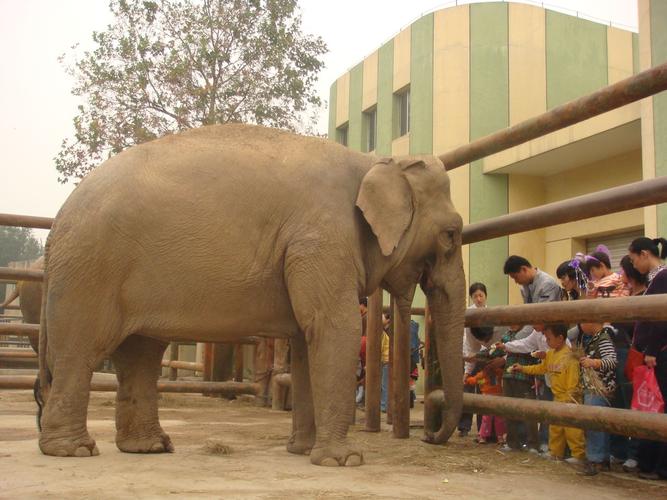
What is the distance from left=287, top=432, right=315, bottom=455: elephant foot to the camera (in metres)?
5.09

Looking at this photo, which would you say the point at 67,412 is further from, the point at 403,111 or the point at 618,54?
the point at 618,54

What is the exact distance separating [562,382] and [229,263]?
7.34ft

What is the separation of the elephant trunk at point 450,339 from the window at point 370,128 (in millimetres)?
17210

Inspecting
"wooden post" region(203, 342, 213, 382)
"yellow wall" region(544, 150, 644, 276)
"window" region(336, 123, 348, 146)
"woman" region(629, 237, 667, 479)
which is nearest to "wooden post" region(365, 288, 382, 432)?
"woman" region(629, 237, 667, 479)

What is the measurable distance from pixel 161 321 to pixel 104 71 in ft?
48.2

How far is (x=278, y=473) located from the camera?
416cm

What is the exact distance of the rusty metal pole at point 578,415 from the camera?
12.2 feet

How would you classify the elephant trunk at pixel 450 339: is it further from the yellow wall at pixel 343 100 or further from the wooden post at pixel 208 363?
the yellow wall at pixel 343 100

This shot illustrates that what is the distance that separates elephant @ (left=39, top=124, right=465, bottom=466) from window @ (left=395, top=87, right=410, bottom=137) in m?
15.8

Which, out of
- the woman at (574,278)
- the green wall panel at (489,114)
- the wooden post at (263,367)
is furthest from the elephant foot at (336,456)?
the green wall panel at (489,114)

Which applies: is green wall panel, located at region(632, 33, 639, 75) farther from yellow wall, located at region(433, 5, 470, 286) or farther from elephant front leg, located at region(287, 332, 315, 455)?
elephant front leg, located at region(287, 332, 315, 455)

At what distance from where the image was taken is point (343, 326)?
473 cm

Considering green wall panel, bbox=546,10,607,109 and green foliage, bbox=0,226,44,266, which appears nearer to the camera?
green wall panel, bbox=546,10,607,109

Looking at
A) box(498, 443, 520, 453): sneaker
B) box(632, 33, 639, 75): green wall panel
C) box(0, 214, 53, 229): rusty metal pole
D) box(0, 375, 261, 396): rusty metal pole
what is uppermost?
box(632, 33, 639, 75): green wall panel
